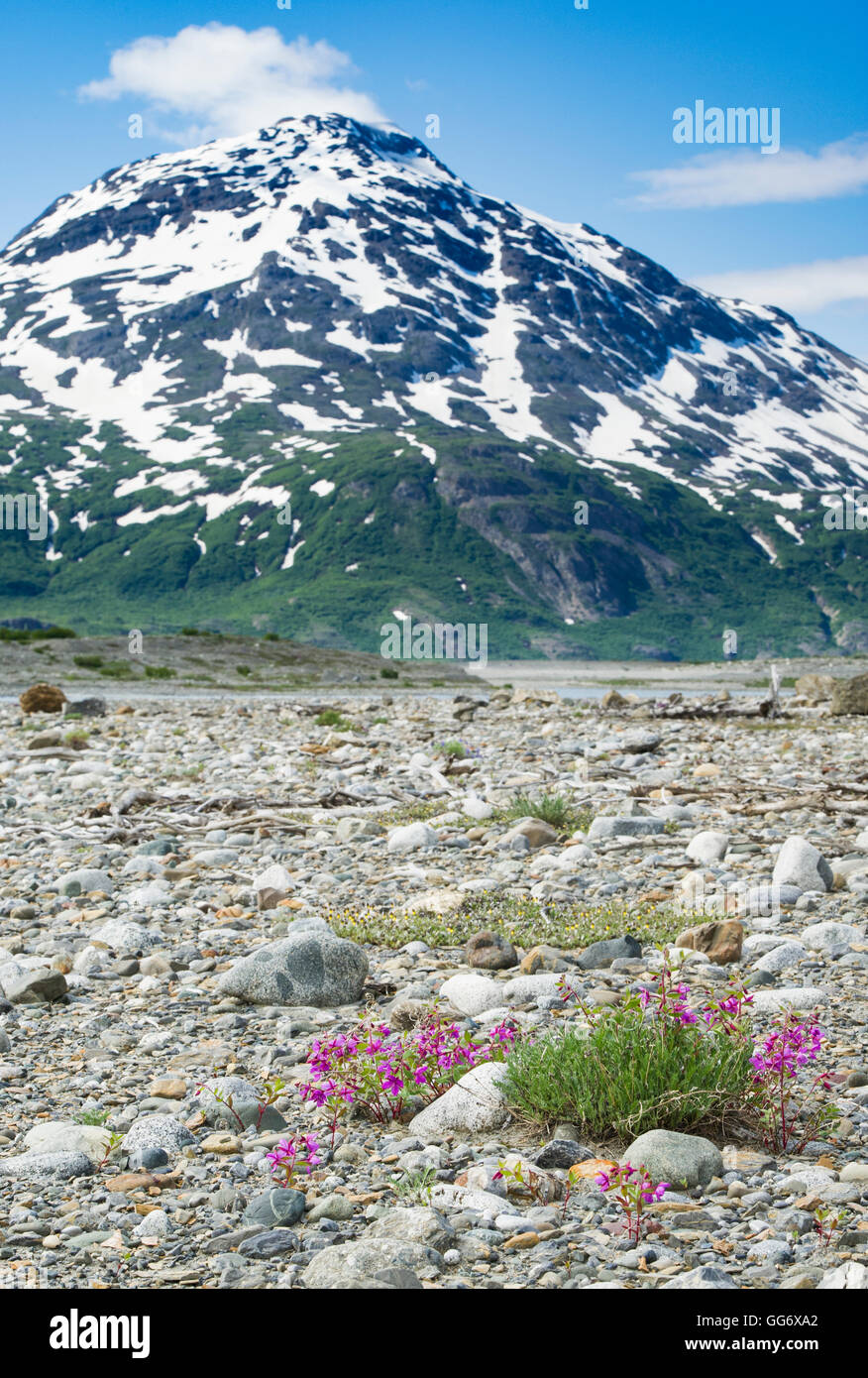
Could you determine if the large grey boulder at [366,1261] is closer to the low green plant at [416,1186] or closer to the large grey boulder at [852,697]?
the low green plant at [416,1186]

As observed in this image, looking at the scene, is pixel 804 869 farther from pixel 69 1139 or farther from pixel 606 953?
pixel 69 1139

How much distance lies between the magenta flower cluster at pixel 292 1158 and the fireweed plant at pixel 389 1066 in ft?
0.44

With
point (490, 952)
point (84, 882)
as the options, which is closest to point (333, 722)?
point (84, 882)

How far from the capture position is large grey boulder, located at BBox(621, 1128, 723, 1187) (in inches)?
163

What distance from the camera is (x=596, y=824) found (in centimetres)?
1130

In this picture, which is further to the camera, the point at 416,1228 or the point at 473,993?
the point at 473,993

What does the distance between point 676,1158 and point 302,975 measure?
2.92 metres

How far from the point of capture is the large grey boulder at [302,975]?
21.4 ft

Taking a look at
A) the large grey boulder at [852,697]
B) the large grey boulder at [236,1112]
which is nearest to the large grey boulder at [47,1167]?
the large grey boulder at [236,1112]

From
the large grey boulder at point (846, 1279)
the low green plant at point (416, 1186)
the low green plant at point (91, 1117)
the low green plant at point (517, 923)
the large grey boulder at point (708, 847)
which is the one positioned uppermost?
the large grey boulder at point (708, 847)

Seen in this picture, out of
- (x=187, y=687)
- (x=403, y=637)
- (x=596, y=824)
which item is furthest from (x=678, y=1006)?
(x=403, y=637)

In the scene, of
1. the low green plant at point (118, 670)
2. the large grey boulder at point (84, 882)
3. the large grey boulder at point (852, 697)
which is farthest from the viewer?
the low green plant at point (118, 670)

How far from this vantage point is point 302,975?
661 centimetres
